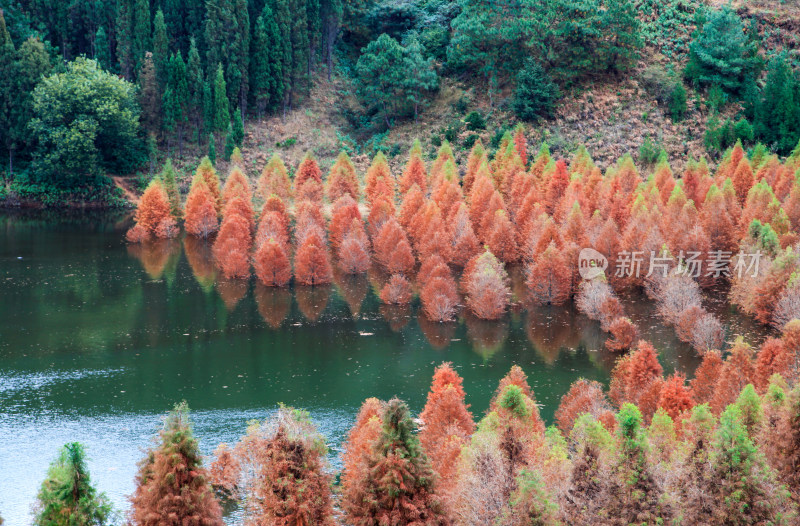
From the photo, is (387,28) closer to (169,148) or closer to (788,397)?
(169,148)

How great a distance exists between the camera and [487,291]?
194 feet

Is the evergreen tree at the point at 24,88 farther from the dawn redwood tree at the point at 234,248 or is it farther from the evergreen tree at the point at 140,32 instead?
the dawn redwood tree at the point at 234,248

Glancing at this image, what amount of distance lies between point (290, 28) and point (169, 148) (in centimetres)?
2371

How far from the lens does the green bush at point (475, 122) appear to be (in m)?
113

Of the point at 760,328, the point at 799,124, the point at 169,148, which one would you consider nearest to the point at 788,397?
the point at 760,328

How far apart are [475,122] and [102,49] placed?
164 feet

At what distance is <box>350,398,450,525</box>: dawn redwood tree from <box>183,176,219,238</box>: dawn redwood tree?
58669mm

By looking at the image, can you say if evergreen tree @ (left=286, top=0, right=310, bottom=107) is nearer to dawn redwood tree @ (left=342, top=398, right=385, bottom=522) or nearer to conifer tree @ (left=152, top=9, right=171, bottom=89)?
conifer tree @ (left=152, top=9, right=171, bottom=89)

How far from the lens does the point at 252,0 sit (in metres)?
117

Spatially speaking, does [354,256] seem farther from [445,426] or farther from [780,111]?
[780,111]

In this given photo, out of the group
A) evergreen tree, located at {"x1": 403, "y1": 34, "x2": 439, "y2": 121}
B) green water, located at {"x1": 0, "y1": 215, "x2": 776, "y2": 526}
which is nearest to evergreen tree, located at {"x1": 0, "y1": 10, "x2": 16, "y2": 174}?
green water, located at {"x1": 0, "y1": 215, "x2": 776, "y2": 526}

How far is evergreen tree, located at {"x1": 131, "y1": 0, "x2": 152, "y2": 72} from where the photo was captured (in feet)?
345

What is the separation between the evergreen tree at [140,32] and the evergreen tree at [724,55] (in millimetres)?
72898

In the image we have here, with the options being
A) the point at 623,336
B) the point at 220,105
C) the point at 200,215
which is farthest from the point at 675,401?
the point at 220,105
